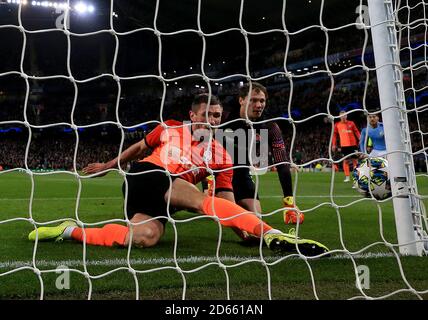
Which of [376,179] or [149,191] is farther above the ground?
[376,179]

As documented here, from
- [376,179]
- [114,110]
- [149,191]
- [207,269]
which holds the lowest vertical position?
[207,269]

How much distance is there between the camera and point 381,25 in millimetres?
2797

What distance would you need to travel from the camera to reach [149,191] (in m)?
3.21

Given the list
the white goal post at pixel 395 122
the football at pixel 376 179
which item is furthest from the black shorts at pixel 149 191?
the football at pixel 376 179

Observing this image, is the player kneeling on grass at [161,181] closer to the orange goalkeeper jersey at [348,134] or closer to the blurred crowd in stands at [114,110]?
the orange goalkeeper jersey at [348,134]

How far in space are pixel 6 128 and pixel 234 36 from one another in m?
14.8

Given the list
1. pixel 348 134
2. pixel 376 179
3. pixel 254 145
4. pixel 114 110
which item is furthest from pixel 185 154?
pixel 114 110

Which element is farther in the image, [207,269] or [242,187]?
[242,187]

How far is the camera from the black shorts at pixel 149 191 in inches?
126

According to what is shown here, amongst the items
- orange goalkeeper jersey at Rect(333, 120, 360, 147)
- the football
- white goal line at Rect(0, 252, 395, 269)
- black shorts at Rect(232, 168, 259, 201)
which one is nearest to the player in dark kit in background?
black shorts at Rect(232, 168, 259, 201)

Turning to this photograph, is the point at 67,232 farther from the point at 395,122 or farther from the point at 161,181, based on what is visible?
the point at 395,122

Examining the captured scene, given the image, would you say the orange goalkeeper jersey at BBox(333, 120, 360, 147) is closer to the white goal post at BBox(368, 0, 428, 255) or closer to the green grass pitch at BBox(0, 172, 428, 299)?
the green grass pitch at BBox(0, 172, 428, 299)
